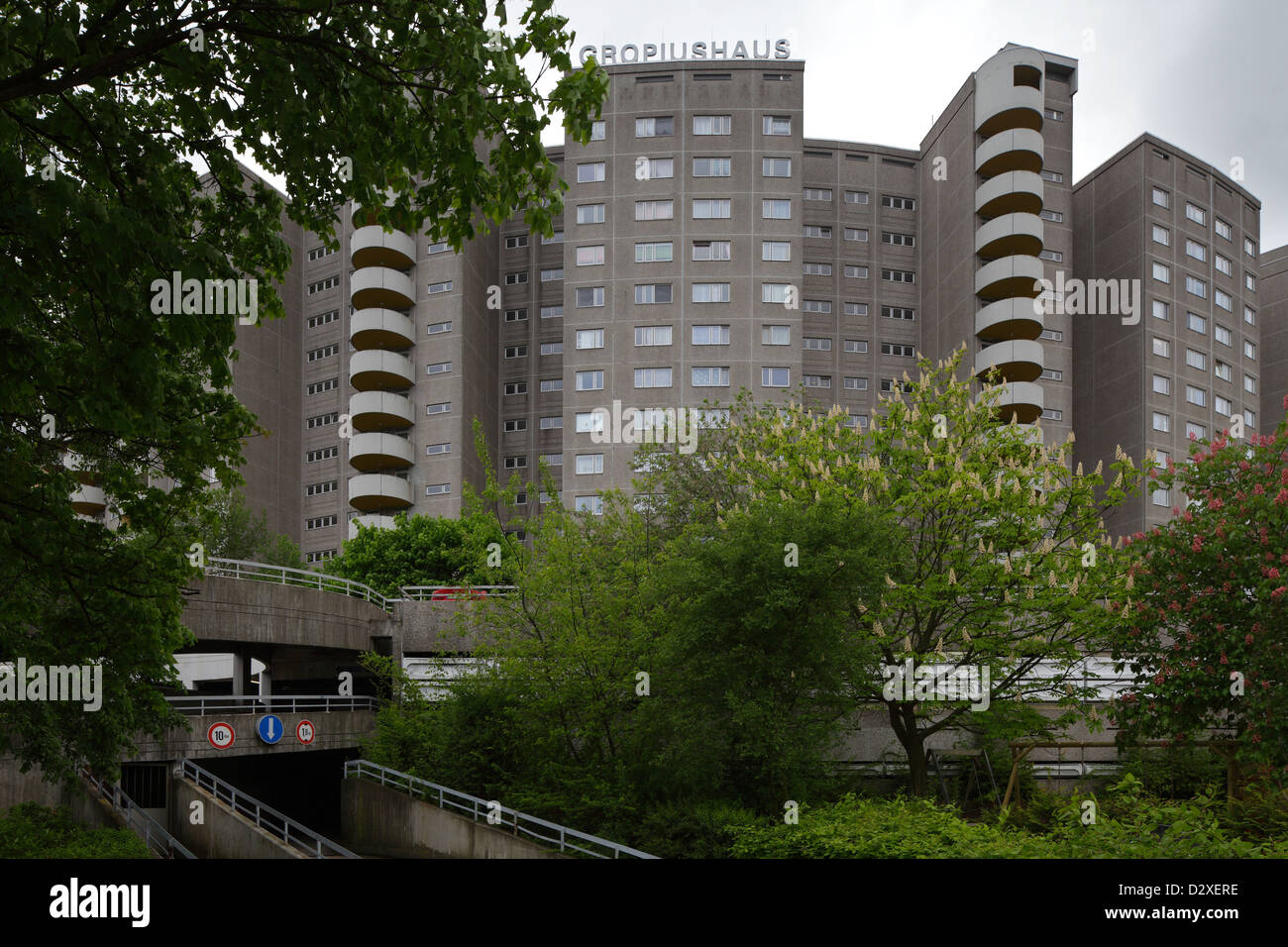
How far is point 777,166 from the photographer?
58.0 m

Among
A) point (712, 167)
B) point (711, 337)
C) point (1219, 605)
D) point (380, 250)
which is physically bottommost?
point (1219, 605)

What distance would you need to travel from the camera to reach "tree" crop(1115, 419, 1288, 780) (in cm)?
1675

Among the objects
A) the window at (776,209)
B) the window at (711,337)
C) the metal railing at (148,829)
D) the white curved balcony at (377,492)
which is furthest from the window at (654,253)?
the metal railing at (148,829)

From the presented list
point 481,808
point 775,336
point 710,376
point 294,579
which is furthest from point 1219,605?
point 775,336

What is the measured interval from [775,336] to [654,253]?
A: 8.17 meters

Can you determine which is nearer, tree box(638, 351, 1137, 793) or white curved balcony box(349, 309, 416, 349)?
tree box(638, 351, 1137, 793)

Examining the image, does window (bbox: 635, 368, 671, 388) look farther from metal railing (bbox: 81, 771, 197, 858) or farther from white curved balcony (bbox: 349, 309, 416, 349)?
metal railing (bbox: 81, 771, 197, 858)

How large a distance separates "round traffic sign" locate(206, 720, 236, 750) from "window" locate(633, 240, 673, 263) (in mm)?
39038

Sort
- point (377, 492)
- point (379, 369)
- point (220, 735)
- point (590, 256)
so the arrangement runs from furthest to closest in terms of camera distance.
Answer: point (379, 369) → point (590, 256) → point (377, 492) → point (220, 735)

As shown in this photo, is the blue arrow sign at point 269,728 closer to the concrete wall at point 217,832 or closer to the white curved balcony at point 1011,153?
the concrete wall at point 217,832

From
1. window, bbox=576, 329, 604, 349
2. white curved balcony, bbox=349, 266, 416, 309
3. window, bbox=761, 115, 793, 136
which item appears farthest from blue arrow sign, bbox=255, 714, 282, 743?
window, bbox=761, 115, 793, 136

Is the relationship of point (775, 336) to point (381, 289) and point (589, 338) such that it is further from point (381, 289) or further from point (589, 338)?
point (381, 289)

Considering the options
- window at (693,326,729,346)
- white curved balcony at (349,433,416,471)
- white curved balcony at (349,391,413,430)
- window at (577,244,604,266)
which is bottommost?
white curved balcony at (349,433,416,471)
